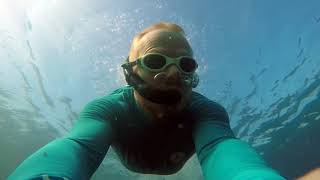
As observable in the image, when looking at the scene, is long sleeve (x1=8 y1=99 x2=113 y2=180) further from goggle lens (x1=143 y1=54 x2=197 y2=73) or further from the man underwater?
goggle lens (x1=143 y1=54 x2=197 y2=73)

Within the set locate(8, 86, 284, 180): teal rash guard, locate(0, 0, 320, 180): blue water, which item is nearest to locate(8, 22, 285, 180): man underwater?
locate(8, 86, 284, 180): teal rash guard

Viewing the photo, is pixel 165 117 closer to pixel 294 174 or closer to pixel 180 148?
pixel 180 148

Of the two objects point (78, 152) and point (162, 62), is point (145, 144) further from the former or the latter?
point (78, 152)

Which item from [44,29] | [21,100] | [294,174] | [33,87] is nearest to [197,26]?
[44,29]

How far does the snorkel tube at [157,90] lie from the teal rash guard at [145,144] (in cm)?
28

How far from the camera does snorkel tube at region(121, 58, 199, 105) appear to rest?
115 inches

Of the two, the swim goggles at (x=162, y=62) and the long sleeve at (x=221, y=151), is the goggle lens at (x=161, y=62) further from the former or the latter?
the long sleeve at (x=221, y=151)

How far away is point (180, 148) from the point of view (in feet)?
11.7

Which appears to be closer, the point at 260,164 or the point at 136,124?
the point at 260,164

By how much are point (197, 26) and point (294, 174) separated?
17.5 metres

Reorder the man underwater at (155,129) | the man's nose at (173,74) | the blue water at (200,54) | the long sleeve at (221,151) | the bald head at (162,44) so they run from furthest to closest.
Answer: the blue water at (200,54)
the bald head at (162,44)
the man's nose at (173,74)
the man underwater at (155,129)
the long sleeve at (221,151)

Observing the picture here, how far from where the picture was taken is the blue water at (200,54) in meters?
13.2

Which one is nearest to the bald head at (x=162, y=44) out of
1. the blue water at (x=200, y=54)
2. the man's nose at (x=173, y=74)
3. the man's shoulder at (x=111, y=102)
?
the man's nose at (x=173, y=74)

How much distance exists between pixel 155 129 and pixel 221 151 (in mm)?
1103
